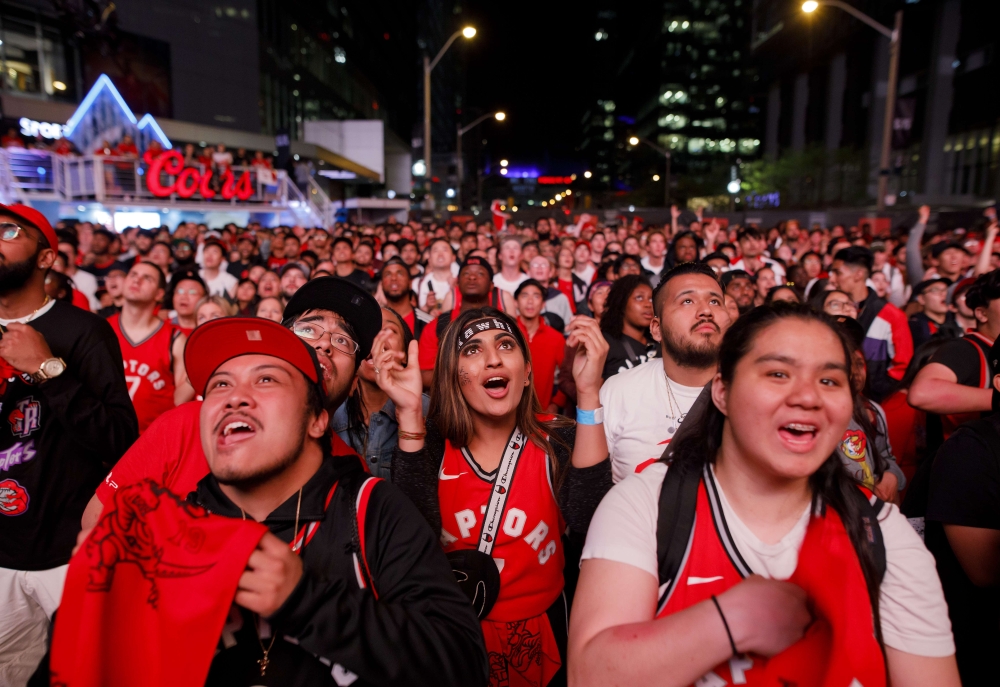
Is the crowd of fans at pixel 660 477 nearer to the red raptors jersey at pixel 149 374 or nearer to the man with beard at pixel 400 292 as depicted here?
the red raptors jersey at pixel 149 374

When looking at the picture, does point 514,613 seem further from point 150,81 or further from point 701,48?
point 701,48

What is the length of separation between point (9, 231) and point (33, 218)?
166mm

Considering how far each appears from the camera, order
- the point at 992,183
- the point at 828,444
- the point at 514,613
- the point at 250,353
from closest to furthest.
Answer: the point at 828,444 < the point at 250,353 < the point at 514,613 < the point at 992,183

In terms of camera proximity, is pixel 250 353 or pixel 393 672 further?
pixel 250 353

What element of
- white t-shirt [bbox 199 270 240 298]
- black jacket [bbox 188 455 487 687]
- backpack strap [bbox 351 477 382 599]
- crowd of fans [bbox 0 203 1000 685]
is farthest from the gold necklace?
white t-shirt [bbox 199 270 240 298]

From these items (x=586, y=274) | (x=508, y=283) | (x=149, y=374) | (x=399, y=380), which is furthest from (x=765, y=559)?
(x=586, y=274)

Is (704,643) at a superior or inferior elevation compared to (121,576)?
inferior

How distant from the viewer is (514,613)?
256 centimetres

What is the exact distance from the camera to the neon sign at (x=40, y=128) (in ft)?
80.3

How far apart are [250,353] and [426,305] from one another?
19.8 feet

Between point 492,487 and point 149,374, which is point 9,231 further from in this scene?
point 492,487

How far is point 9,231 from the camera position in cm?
288

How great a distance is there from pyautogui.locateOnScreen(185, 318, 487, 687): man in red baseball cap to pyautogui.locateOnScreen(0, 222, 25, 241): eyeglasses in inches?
64.8

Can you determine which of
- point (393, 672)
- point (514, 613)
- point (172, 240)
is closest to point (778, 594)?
point (393, 672)
